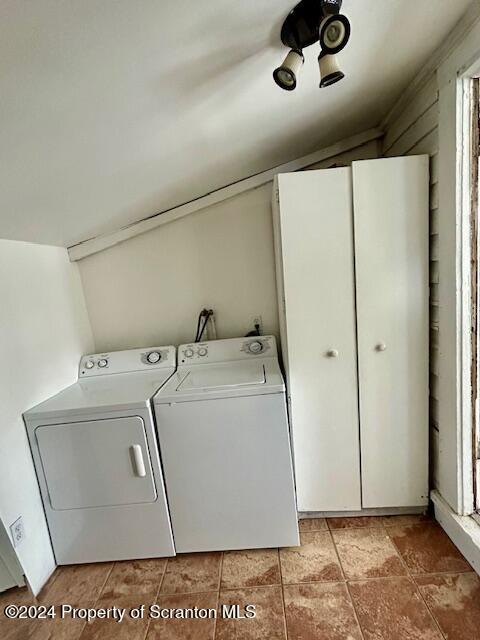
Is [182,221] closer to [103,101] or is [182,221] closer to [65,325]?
[65,325]

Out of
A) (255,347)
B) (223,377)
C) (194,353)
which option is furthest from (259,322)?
(223,377)

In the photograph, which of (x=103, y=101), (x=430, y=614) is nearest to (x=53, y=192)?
(x=103, y=101)

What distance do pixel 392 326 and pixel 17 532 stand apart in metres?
2.04

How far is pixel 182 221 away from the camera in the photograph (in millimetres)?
2197

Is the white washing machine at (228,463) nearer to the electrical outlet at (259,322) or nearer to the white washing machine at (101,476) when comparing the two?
the white washing machine at (101,476)

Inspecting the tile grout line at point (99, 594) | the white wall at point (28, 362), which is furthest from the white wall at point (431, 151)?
the white wall at point (28, 362)

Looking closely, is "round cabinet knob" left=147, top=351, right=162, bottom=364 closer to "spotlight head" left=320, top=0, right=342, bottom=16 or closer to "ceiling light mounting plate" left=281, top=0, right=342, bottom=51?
"ceiling light mounting plate" left=281, top=0, right=342, bottom=51

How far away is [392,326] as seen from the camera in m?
1.60

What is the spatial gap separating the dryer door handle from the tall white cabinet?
31.0 inches

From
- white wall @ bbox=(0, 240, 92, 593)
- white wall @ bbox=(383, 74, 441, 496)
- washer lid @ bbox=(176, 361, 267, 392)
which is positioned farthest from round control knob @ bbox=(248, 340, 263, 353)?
white wall @ bbox=(0, 240, 92, 593)

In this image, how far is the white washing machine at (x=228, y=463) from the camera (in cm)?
153

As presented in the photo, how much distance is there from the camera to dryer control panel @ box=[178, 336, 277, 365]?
2.08 m

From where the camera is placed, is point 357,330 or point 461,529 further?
point 357,330

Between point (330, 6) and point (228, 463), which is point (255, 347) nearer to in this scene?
point (228, 463)
